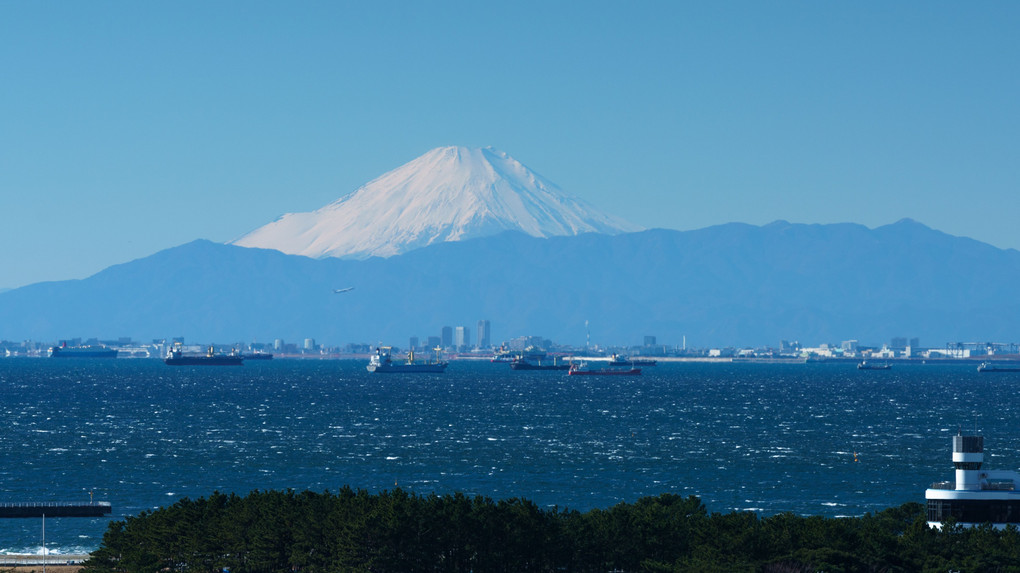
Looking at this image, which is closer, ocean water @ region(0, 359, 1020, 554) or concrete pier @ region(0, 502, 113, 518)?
concrete pier @ region(0, 502, 113, 518)

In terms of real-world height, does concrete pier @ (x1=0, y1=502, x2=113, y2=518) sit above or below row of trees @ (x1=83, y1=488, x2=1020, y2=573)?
below

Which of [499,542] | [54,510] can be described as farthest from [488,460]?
[499,542]

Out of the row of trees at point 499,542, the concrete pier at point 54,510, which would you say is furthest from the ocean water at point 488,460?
the row of trees at point 499,542

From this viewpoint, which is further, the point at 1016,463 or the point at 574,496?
the point at 1016,463

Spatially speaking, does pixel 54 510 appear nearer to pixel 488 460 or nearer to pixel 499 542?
pixel 499 542

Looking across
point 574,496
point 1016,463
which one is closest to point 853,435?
point 1016,463

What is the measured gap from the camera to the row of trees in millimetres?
63969

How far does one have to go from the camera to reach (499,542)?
221 ft

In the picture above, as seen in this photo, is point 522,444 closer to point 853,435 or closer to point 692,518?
point 853,435

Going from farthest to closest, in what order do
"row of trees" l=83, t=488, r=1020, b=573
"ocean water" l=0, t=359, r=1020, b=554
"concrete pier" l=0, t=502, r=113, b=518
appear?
"ocean water" l=0, t=359, r=1020, b=554, "concrete pier" l=0, t=502, r=113, b=518, "row of trees" l=83, t=488, r=1020, b=573

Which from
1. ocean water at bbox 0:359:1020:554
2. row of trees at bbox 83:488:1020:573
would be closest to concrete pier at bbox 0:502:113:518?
ocean water at bbox 0:359:1020:554

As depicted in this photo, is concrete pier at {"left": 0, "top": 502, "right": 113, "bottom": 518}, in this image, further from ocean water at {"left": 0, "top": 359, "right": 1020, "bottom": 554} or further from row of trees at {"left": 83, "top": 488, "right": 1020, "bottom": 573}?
row of trees at {"left": 83, "top": 488, "right": 1020, "bottom": 573}

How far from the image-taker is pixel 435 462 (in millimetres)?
135125

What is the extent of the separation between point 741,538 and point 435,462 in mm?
72364
